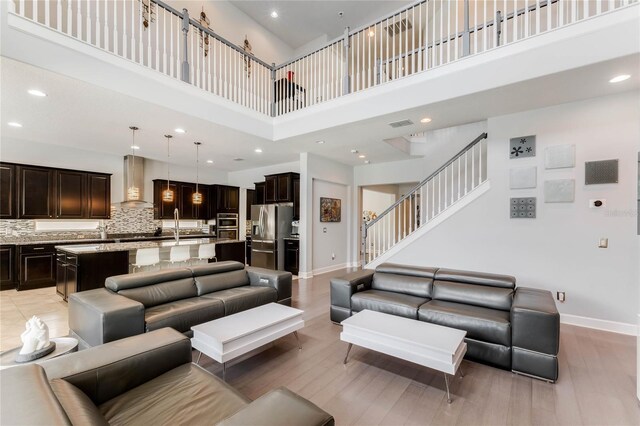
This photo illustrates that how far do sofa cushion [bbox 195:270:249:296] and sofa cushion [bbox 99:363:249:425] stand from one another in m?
1.92

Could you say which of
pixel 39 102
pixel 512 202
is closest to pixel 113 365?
pixel 39 102

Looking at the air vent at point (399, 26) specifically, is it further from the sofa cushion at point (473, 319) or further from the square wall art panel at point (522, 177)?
the sofa cushion at point (473, 319)

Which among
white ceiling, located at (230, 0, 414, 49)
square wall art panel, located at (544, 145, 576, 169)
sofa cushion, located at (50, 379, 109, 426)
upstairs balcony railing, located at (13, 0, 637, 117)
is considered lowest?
sofa cushion, located at (50, 379, 109, 426)

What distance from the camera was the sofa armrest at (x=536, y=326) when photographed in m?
2.32

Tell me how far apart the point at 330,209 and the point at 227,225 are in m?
3.64

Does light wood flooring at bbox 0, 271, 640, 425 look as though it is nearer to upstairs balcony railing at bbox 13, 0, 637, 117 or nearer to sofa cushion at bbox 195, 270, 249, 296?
sofa cushion at bbox 195, 270, 249, 296

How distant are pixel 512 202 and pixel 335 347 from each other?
339 centimetres

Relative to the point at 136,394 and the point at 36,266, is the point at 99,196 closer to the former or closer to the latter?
the point at 36,266

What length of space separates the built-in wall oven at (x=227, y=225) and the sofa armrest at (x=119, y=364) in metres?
7.02

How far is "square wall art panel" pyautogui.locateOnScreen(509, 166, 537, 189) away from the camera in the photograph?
4004mm

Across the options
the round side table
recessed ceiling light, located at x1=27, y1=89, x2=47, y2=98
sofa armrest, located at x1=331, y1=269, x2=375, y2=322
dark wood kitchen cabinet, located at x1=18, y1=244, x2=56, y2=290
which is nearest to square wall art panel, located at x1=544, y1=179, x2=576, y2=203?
sofa armrest, located at x1=331, y1=269, x2=375, y2=322

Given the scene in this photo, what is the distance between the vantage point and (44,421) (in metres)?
0.90

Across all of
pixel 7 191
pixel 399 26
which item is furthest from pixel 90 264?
pixel 399 26

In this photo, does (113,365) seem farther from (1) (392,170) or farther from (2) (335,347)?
(1) (392,170)
